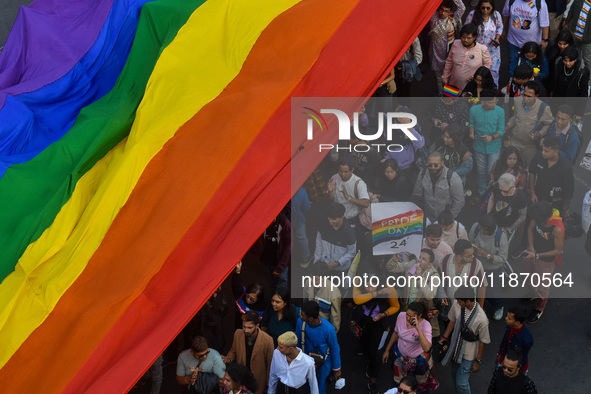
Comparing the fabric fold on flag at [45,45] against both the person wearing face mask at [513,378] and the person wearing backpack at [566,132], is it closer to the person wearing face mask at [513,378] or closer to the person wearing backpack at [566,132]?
the person wearing backpack at [566,132]

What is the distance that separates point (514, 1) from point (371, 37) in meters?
4.34

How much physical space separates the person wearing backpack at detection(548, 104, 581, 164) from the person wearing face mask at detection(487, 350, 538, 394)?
3.08 metres

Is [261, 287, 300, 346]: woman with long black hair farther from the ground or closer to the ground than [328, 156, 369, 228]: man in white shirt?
closer to the ground

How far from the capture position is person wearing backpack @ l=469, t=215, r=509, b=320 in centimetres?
893

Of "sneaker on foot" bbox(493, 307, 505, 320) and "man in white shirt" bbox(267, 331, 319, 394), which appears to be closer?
"man in white shirt" bbox(267, 331, 319, 394)

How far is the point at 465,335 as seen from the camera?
8.18m

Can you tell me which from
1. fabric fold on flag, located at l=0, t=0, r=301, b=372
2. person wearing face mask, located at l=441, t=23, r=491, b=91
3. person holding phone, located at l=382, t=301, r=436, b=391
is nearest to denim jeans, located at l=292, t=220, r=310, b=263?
person holding phone, located at l=382, t=301, r=436, b=391

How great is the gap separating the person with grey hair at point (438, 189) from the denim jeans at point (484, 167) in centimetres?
73

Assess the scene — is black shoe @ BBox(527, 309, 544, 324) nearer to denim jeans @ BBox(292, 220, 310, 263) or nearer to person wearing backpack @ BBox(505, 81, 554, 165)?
person wearing backpack @ BBox(505, 81, 554, 165)

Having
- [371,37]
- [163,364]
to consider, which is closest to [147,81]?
[371,37]

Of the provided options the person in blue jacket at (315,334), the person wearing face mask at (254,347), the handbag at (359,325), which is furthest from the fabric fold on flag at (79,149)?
the handbag at (359,325)

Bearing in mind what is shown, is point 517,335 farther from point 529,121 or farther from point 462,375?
point 529,121

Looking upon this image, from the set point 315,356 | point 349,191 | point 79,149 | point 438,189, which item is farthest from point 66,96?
point 438,189

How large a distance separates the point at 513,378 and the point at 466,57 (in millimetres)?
4685
